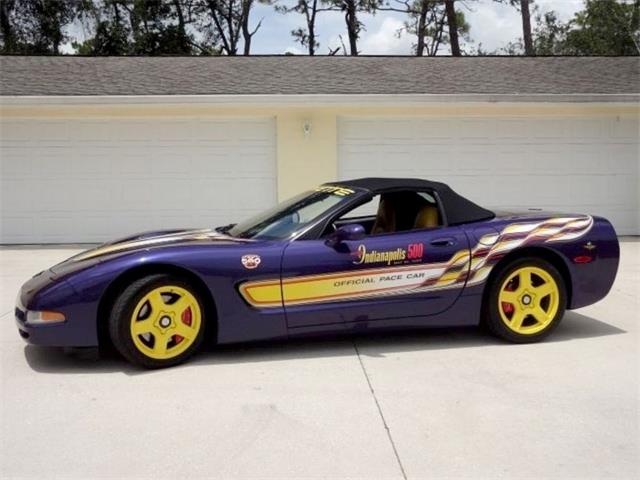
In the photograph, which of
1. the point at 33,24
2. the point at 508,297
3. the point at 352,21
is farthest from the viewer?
the point at 352,21

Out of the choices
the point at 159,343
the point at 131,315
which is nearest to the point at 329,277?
the point at 159,343

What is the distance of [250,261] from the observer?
453cm

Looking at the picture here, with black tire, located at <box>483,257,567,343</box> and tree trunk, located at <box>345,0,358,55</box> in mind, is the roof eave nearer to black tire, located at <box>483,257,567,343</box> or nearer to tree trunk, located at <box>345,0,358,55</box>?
black tire, located at <box>483,257,567,343</box>

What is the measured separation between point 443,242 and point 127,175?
7486 millimetres

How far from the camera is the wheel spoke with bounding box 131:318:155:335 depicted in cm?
435

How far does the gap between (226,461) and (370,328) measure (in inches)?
74.8

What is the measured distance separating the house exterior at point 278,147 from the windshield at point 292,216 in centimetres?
547

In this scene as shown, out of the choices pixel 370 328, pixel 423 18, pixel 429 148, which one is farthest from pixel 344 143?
pixel 423 18

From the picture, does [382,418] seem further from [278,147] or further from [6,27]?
[6,27]

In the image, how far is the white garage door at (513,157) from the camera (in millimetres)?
11141

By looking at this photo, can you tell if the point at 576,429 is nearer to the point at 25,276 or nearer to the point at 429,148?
the point at 25,276

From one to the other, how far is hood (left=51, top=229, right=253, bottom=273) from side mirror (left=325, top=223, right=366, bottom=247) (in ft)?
2.04

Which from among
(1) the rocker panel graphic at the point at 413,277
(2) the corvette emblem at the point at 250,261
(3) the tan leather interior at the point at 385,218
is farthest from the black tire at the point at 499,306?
(2) the corvette emblem at the point at 250,261

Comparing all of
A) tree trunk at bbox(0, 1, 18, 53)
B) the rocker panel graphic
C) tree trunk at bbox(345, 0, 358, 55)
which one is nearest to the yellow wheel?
the rocker panel graphic
